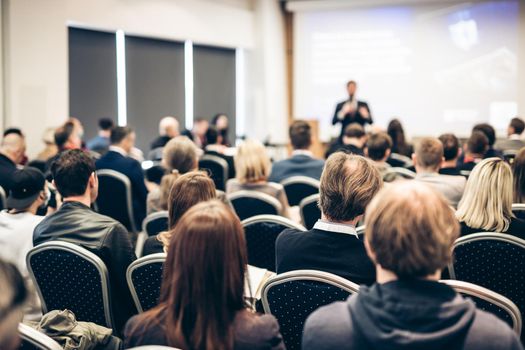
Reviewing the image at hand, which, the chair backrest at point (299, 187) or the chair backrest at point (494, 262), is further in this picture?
the chair backrest at point (299, 187)

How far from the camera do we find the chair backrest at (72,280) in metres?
2.62

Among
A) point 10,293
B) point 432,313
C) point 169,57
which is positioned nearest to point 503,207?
point 432,313

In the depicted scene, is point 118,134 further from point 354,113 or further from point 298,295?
point 354,113

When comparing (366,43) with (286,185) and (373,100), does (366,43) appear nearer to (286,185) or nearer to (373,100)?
(373,100)

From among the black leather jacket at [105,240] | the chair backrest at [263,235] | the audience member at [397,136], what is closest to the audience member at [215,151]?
the audience member at [397,136]

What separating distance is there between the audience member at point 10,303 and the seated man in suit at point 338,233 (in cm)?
145

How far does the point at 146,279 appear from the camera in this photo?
2.60m

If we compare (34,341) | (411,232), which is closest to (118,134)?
(34,341)

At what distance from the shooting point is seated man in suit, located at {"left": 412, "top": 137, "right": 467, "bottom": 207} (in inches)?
168

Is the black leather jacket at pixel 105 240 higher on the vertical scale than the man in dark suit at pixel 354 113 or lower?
lower

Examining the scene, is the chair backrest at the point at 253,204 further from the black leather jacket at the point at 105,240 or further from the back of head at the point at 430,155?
the black leather jacket at the point at 105,240

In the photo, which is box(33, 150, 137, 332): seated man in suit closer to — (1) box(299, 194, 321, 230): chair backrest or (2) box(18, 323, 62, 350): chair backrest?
(2) box(18, 323, 62, 350): chair backrest

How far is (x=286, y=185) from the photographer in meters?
5.12

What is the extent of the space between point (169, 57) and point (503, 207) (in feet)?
29.1
